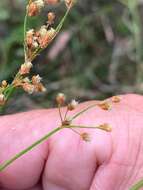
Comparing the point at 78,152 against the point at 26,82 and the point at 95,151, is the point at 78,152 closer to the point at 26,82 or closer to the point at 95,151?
the point at 95,151

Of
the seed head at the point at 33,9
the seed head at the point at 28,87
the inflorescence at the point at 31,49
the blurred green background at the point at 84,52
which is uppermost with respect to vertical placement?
the seed head at the point at 33,9

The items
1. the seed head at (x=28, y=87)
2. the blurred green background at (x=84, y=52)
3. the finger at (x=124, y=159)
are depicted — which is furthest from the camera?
the blurred green background at (x=84, y=52)

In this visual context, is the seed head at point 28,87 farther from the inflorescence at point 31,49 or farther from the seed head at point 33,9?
the seed head at point 33,9

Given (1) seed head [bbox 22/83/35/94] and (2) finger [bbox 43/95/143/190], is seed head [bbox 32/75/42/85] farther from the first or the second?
(2) finger [bbox 43/95/143/190]

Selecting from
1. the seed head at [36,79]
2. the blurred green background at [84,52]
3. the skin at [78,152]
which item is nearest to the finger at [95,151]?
the skin at [78,152]

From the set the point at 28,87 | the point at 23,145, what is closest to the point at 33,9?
the point at 28,87

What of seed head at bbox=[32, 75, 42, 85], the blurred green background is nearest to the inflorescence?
seed head at bbox=[32, 75, 42, 85]
